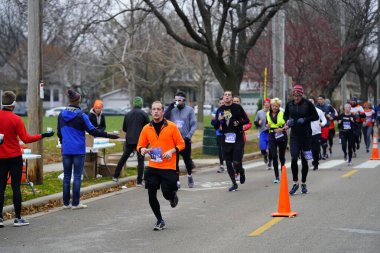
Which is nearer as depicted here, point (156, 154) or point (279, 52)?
point (156, 154)

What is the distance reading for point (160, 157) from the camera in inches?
416

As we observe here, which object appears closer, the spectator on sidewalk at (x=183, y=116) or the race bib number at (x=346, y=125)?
the spectator on sidewalk at (x=183, y=116)

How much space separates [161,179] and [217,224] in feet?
3.55

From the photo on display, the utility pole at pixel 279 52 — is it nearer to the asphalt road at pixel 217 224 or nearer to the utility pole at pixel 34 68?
the asphalt road at pixel 217 224

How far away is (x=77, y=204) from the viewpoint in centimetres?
1323

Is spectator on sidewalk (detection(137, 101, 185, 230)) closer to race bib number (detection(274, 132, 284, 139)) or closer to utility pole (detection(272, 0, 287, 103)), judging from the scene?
race bib number (detection(274, 132, 284, 139))

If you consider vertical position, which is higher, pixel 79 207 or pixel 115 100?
pixel 115 100

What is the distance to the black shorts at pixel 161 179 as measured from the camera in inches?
417

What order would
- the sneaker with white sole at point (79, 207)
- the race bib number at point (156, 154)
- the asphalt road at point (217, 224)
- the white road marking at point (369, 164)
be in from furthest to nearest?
the white road marking at point (369, 164) → the sneaker with white sole at point (79, 207) → the race bib number at point (156, 154) → the asphalt road at point (217, 224)

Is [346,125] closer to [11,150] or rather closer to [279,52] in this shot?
[279,52]

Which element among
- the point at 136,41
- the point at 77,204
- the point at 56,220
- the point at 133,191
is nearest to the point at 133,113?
the point at 133,191

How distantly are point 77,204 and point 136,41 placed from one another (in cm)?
3384

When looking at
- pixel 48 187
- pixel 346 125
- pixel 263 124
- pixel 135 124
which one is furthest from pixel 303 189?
pixel 346 125

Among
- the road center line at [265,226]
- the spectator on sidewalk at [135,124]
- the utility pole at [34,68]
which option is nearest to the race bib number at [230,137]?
the spectator on sidewalk at [135,124]
